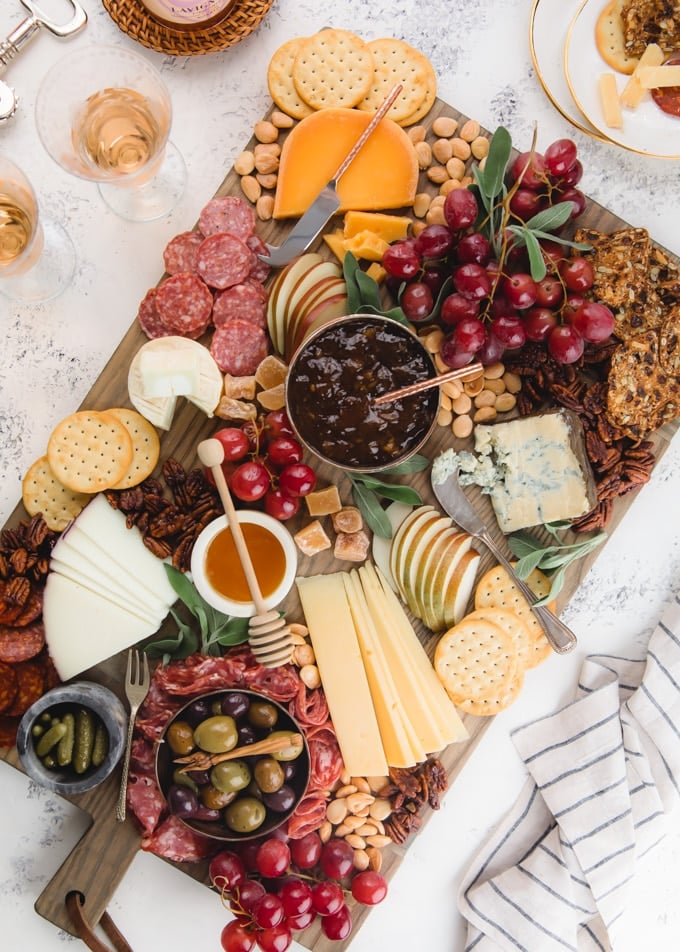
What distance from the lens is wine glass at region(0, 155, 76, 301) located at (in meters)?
1.68

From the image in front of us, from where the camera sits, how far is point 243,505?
1.82 meters

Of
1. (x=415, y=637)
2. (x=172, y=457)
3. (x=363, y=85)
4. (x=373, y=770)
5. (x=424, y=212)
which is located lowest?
(x=373, y=770)

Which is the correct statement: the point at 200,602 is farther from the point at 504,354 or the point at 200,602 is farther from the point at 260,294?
the point at 504,354

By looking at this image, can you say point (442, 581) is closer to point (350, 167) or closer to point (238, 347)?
point (238, 347)

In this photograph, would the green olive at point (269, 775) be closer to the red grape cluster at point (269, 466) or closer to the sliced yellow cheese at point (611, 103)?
the red grape cluster at point (269, 466)

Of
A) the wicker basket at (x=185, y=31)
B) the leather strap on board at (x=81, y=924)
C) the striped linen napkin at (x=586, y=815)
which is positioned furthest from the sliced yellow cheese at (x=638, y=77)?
the leather strap on board at (x=81, y=924)

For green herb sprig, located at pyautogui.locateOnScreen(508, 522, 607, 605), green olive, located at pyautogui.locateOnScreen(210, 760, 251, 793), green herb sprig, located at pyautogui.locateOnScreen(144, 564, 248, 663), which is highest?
green herb sprig, located at pyautogui.locateOnScreen(144, 564, 248, 663)

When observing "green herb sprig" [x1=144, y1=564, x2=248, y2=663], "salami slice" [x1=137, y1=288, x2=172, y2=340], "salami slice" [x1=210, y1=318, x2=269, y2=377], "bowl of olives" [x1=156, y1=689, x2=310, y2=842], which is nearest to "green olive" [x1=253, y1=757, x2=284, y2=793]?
"bowl of olives" [x1=156, y1=689, x2=310, y2=842]

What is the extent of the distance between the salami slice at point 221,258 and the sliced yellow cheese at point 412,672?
2.28 feet

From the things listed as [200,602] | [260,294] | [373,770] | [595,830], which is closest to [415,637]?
[373,770]

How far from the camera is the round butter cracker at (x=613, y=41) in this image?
6.20 ft

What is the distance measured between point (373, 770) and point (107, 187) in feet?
4.58

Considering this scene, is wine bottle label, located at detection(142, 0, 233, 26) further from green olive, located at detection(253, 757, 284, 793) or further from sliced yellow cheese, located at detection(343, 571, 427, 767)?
green olive, located at detection(253, 757, 284, 793)

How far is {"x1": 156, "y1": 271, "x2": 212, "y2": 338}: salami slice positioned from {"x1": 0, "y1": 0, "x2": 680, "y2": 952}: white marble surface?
13 centimetres
